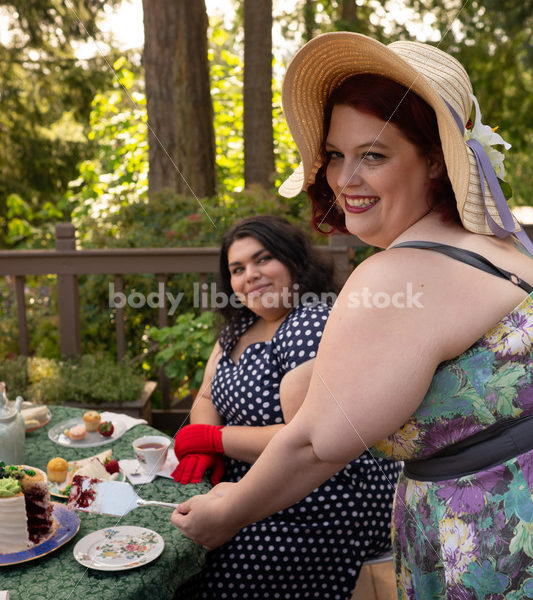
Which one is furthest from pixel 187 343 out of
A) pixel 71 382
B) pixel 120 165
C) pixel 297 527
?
pixel 120 165

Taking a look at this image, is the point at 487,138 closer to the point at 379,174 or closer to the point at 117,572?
the point at 379,174

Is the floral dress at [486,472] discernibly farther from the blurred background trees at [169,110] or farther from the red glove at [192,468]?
the blurred background trees at [169,110]

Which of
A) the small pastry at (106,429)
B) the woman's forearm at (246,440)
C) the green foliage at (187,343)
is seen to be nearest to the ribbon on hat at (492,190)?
the woman's forearm at (246,440)

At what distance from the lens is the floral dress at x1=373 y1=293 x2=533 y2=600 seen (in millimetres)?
866

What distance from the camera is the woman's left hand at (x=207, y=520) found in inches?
45.4

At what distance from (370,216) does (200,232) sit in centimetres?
314

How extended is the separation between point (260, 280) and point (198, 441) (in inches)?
23.7

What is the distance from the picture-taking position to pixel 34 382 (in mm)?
3396

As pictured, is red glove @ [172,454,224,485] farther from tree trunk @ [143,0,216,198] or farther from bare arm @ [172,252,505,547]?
tree trunk @ [143,0,216,198]

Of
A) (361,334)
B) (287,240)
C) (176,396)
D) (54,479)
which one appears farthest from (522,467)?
(176,396)

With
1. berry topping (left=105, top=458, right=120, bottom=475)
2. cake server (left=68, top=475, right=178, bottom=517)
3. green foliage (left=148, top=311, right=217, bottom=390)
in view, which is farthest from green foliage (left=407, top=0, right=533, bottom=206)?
cake server (left=68, top=475, right=178, bottom=517)

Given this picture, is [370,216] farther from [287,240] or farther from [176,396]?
[176,396]

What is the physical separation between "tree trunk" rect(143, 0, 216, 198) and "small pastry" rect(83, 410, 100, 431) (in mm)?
3521

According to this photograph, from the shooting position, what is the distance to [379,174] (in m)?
0.95
